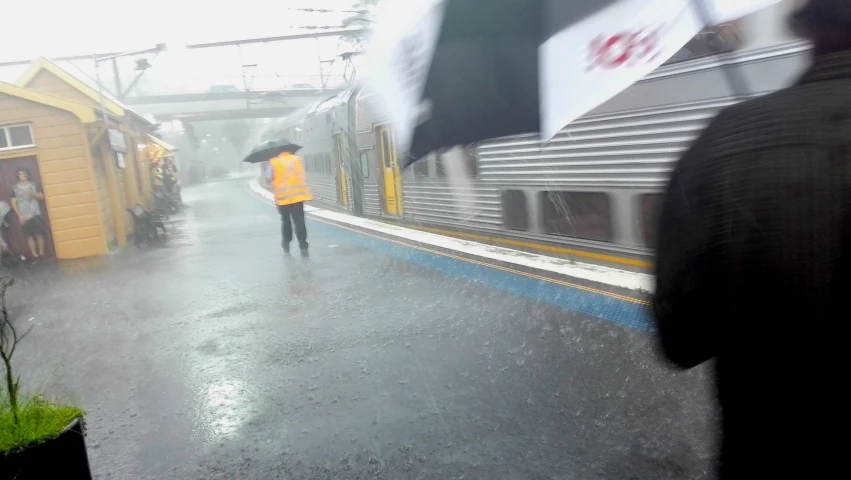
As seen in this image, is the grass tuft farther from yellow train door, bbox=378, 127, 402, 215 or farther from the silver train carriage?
yellow train door, bbox=378, 127, 402, 215

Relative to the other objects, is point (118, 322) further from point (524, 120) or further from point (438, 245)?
point (524, 120)

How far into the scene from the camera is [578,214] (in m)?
7.38

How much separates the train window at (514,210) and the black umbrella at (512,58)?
6.53 metres

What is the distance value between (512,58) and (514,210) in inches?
273

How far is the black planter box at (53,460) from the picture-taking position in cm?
266

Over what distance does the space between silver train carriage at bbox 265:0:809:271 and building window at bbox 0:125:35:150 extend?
6439 millimetres

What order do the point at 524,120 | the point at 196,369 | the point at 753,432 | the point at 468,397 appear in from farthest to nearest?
the point at 196,369 → the point at 468,397 → the point at 524,120 → the point at 753,432

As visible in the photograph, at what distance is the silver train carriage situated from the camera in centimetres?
473

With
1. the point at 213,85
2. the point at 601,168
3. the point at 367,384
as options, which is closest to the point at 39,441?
the point at 367,384

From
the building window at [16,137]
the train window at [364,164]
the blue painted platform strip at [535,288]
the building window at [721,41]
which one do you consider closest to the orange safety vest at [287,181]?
the blue painted platform strip at [535,288]

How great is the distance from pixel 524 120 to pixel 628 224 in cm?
508

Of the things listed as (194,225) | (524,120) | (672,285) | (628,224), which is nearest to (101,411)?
(524,120)

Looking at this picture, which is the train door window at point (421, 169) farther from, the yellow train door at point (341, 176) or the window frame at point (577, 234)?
the yellow train door at point (341, 176)

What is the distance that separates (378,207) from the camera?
13.9 metres
